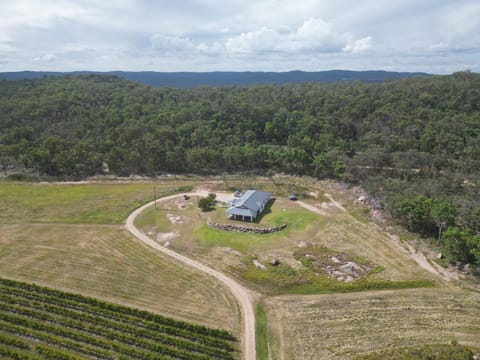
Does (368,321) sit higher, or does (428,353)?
(428,353)

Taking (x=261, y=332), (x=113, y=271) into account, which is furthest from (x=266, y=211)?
(x=261, y=332)

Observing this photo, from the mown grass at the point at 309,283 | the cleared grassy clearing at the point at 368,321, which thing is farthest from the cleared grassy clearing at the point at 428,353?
the mown grass at the point at 309,283

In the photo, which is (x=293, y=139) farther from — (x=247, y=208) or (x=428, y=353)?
(x=428, y=353)

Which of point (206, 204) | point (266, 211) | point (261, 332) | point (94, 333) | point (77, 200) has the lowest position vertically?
point (261, 332)

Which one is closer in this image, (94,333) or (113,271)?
(94,333)

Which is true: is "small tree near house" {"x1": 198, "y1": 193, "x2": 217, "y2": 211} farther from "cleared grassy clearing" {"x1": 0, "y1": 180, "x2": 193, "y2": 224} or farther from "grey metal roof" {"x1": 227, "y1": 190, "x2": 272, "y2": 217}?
"cleared grassy clearing" {"x1": 0, "y1": 180, "x2": 193, "y2": 224}

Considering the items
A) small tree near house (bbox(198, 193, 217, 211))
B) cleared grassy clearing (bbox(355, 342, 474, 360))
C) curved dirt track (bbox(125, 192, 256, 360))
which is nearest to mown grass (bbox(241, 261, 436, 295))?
curved dirt track (bbox(125, 192, 256, 360))
